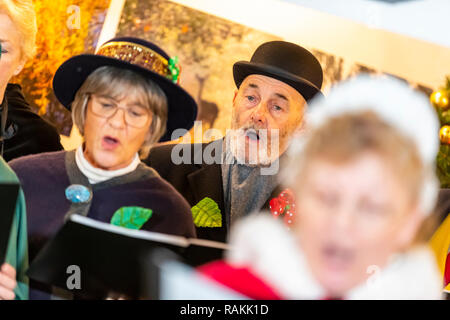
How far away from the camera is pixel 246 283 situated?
1224 mm

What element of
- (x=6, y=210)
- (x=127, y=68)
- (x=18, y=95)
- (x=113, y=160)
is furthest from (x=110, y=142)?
(x=18, y=95)

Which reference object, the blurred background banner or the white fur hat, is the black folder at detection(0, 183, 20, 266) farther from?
the white fur hat

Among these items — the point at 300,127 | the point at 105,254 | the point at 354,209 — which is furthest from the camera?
the point at 300,127

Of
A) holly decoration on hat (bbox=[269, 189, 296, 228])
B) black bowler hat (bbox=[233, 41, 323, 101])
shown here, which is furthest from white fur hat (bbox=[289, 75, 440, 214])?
black bowler hat (bbox=[233, 41, 323, 101])

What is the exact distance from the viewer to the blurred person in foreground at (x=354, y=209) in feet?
3.75

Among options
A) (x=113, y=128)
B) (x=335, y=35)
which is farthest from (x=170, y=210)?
(x=335, y=35)

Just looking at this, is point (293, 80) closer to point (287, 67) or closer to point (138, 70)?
point (287, 67)

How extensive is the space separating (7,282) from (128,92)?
53cm

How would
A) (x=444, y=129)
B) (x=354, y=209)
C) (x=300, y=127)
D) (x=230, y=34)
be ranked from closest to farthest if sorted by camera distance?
1. (x=354, y=209)
2. (x=300, y=127)
3. (x=230, y=34)
4. (x=444, y=129)

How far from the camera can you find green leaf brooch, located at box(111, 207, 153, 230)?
4.72ft

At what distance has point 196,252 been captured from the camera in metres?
1.33

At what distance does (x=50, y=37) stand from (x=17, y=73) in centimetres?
15

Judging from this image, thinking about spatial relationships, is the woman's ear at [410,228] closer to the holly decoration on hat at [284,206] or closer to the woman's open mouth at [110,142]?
the holly decoration on hat at [284,206]
